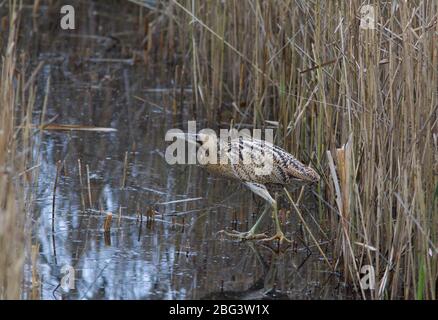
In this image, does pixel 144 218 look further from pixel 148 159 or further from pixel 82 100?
pixel 82 100

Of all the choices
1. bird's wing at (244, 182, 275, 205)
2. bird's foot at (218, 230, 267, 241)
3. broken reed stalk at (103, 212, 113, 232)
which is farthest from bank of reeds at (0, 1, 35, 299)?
bird's wing at (244, 182, 275, 205)

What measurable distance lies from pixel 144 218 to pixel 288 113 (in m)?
1.10

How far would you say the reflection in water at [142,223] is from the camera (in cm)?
346

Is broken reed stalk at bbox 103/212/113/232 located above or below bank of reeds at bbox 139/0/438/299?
below

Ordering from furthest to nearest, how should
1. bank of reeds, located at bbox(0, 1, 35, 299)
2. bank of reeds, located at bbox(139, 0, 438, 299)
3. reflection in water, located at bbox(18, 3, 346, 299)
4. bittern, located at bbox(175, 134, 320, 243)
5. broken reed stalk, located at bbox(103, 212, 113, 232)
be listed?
bittern, located at bbox(175, 134, 320, 243) → broken reed stalk, located at bbox(103, 212, 113, 232) → reflection in water, located at bbox(18, 3, 346, 299) → bank of reeds, located at bbox(139, 0, 438, 299) → bank of reeds, located at bbox(0, 1, 35, 299)

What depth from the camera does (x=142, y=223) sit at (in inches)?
158

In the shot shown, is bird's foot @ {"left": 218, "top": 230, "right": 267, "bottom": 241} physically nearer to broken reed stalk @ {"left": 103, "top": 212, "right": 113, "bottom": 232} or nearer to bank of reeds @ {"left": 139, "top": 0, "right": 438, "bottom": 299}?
bank of reeds @ {"left": 139, "top": 0, "right": 438, "bottom": 299}

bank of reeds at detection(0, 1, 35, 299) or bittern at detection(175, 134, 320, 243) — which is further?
bittern at detection(175, 134, 320, 243)

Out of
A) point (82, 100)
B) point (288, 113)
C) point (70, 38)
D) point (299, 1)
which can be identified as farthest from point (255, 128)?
point (70, 38)

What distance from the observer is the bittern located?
395 centimetres

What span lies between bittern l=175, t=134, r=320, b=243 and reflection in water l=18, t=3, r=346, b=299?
14 centimetres

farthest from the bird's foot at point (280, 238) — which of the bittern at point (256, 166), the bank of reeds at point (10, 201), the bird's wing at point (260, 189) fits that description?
the bank of reeds at point (10, 201)

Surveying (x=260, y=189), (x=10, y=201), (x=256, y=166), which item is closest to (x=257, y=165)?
(x=256, y=166)

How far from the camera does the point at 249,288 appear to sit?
137 inches
